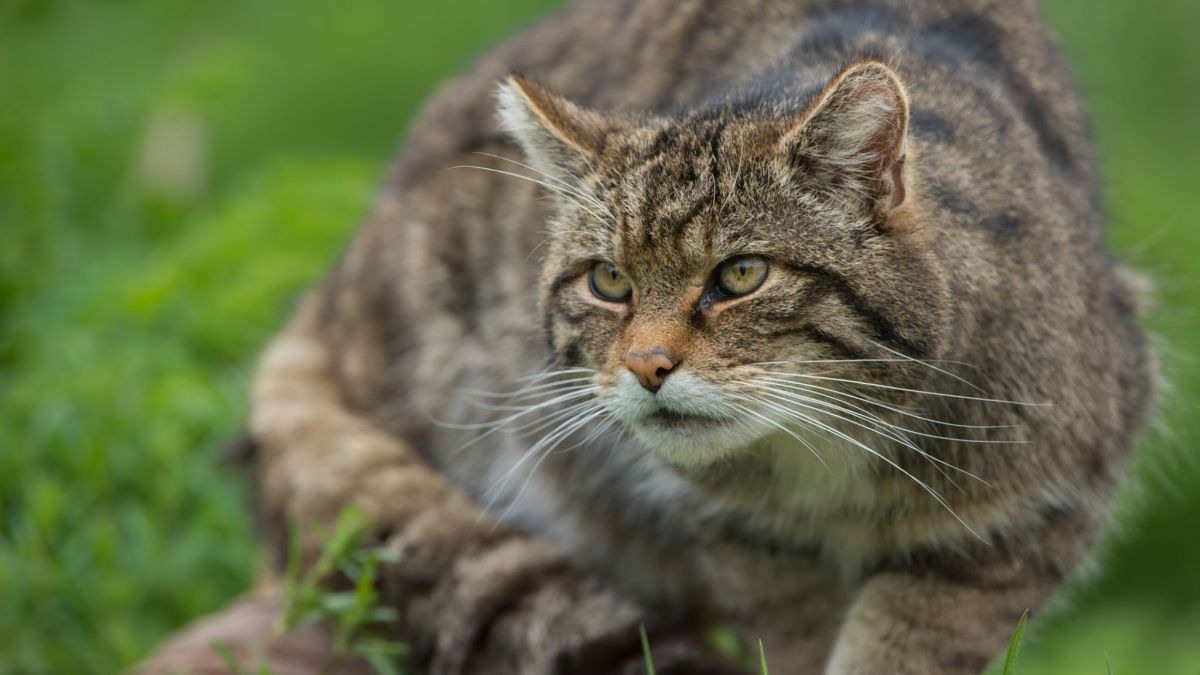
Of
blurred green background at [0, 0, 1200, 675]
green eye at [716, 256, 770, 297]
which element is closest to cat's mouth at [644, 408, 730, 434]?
green eye at [716, 256, 770, 297]

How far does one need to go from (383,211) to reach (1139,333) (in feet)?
6.95

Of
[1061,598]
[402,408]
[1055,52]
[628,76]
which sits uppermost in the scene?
[628,76]

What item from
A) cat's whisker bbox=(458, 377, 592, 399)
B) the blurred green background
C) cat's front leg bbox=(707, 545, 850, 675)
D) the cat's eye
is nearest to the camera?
the cat's eye

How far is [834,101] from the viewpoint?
2.59 meters

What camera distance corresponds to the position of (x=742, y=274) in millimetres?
2695

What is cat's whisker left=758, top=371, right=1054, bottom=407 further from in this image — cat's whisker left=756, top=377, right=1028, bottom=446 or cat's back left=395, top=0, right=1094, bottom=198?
cat's back left=395, top=0, right=1094, bottom=198

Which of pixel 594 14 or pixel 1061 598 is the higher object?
pixel 594 14

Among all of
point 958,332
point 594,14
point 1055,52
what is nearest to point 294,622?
point 958,332

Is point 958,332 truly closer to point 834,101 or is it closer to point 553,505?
point 834,101

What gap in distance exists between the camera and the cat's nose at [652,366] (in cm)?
264

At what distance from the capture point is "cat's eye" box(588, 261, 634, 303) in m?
2.86

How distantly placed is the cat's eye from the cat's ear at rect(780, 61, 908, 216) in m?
0.41

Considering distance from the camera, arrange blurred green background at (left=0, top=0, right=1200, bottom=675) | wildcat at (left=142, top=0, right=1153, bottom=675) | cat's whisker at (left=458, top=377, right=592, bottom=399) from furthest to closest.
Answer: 1. blurred green background at (left=0, top=0, right=1200, bottom=675)
2. cat's whisker at (left=458, top=377, right=592, bottom=399)
3. wildcat at (left=142, top=0, right=1153, bottom=675)

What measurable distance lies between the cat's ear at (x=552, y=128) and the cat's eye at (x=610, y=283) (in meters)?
0.22
